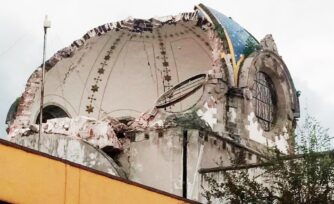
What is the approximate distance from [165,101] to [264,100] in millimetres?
3052

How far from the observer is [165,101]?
83.1ft

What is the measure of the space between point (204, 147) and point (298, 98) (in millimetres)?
5951

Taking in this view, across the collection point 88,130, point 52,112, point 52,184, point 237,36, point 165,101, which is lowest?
point 52,184

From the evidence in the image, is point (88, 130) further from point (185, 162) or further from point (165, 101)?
point (165, 101)

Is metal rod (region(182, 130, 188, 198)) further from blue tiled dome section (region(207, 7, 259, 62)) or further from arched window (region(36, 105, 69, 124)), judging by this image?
arched window (region(36, 105, 69, 124))

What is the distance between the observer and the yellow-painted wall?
1145 centimetres

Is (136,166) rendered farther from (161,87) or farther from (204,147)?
(161,87)

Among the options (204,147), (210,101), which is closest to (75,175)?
(204,147)

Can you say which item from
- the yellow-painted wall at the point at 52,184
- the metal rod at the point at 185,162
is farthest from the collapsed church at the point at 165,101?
the yellow-painted wall at the point at 52,184

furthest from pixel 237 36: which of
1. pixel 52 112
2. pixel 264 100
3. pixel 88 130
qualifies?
pixel 52 112

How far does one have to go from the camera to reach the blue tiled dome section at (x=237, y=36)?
2550cm

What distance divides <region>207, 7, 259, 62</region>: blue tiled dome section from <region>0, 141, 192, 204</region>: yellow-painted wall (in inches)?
494

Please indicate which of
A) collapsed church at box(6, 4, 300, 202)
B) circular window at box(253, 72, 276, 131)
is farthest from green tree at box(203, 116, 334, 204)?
circular window at box(253, 72, 276, 131)

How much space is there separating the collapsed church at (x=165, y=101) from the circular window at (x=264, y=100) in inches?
1.3
